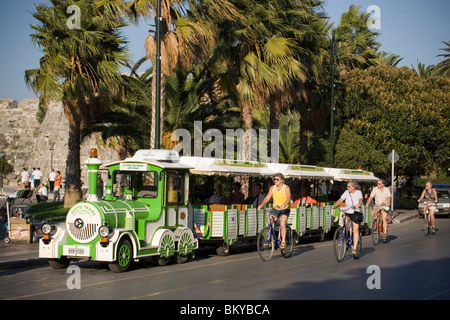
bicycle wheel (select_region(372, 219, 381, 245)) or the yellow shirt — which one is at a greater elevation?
the yellow shirt

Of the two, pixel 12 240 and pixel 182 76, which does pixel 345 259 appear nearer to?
pixel 12 240

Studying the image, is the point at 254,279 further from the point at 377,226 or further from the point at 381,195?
the point at 381,195

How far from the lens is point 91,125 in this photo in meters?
28.2

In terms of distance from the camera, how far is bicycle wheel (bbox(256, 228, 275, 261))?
1450cm

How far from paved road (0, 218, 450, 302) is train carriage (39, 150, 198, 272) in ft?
1.30

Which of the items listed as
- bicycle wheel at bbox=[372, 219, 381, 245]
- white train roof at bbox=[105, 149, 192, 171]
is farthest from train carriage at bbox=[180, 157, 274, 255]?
bicycle wheel at bbox=[372, 219, 381, 245]

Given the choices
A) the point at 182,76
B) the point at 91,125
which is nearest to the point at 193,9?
the point at 182,76

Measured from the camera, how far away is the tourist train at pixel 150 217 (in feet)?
41.4

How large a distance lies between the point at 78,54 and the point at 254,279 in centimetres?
1576

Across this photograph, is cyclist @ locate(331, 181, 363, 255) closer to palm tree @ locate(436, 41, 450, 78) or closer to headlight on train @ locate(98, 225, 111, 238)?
headlight on train @ locate(98, 225, 111, 238)

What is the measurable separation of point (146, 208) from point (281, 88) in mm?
13287

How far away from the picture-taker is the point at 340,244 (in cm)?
1435

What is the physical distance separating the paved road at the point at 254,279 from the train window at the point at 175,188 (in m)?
1.49

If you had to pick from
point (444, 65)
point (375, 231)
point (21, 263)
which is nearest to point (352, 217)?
point (375, 231)
